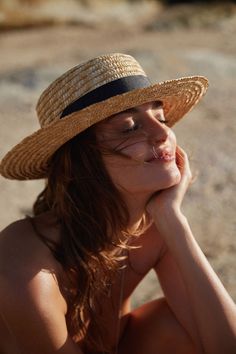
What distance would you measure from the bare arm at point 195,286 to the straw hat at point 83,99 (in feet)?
1.23

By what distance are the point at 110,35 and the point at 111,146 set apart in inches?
321

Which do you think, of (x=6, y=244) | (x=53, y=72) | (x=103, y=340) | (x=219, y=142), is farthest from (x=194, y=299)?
(x=53, y=72)

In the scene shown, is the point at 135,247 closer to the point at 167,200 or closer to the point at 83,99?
the point at 167,200

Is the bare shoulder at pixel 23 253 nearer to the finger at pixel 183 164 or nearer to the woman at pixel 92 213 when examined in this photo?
the woman at pixel 92 213

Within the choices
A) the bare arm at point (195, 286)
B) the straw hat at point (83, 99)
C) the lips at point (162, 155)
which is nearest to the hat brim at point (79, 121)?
the straw hat at point (83, 99)

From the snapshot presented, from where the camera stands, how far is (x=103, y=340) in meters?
2.64

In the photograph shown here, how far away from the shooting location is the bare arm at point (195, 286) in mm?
2279

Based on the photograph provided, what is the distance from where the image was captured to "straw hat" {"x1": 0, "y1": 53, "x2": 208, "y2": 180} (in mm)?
2205

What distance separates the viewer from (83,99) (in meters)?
2.27

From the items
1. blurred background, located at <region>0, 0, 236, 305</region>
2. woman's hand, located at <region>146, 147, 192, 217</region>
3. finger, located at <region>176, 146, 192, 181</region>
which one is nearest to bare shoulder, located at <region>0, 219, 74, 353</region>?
woman's hand, located at <region>146, 147, 192, 217</region>

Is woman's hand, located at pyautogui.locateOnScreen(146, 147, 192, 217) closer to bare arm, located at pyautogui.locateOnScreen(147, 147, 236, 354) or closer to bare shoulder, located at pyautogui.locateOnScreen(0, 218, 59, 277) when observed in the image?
bare arm, located at pyautogui.locateOnScreen(147, 147, 236, 354)

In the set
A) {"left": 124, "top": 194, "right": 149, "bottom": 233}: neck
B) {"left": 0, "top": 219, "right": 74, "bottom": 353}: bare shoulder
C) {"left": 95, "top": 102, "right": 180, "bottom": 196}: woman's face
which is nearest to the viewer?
{"left": 0, "top": 219, "right": 74, "bottom": 353}: bare shoulder

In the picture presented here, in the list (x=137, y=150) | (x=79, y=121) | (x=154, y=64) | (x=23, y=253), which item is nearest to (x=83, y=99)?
(x=79, y=121)

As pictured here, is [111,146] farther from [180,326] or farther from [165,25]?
[165,25]
